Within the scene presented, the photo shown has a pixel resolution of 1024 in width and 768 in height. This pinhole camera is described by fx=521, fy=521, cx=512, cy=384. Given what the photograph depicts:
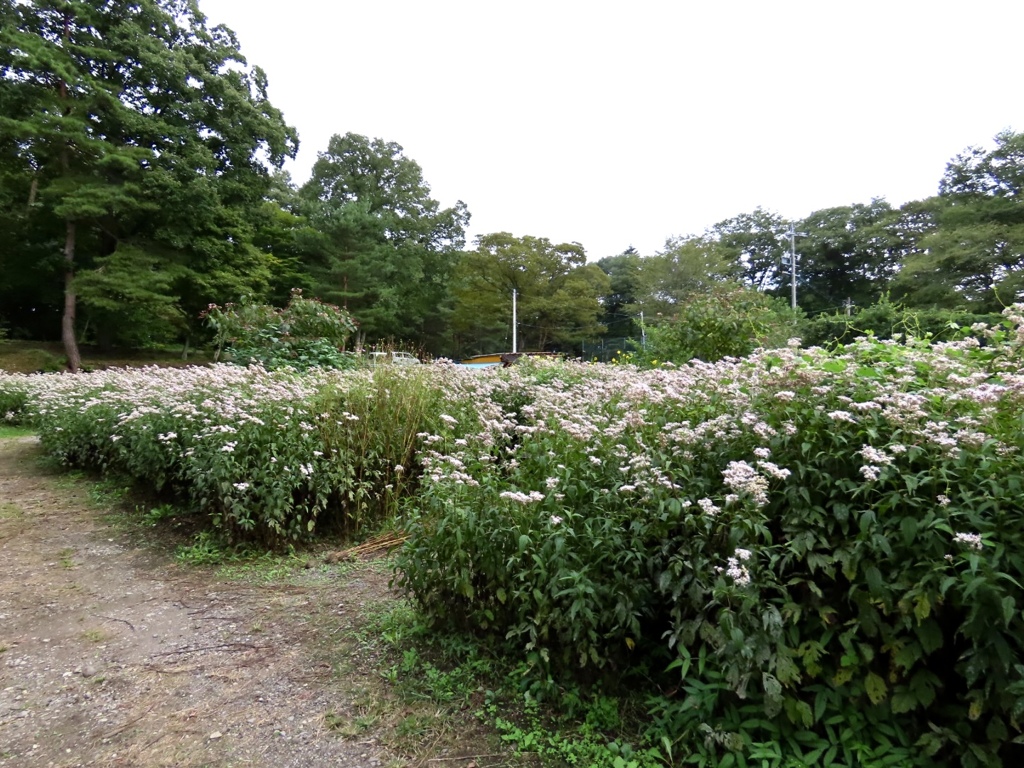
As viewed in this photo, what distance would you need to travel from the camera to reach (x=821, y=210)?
3331cm

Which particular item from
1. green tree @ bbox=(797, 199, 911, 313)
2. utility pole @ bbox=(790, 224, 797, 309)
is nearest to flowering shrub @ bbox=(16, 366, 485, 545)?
utility pole @ bbox=(790, 224, 797, 309)

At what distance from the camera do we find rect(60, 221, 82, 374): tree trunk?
44.8ft

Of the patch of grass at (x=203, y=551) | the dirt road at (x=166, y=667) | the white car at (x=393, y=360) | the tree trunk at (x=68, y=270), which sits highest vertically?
the tree trunk at (x=68, y=270)

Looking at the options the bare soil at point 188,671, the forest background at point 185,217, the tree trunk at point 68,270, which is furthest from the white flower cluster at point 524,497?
the tree trunk at point 68,270

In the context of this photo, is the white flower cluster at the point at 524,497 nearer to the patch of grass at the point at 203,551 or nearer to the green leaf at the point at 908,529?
the green leaf at the point at 908,529

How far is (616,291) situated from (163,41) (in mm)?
31269

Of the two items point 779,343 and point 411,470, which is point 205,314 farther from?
point 779,343

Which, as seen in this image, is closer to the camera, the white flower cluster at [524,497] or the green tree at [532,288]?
the white flower cluster at [524,497]

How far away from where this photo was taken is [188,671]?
1.91m

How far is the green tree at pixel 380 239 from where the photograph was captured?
78.7 ft

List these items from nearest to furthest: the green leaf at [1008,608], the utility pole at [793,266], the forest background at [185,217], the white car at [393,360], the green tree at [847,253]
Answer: the green leaf at [1008,608], the white car at [393,360], the forest background at [185,217], the utility pole at [793,266], the green tree at [847,253]

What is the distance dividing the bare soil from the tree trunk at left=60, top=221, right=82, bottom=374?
1370 cm

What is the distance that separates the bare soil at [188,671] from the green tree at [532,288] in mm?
26648

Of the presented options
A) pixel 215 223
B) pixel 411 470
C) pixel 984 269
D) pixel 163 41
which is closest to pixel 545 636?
pixel 411 470
